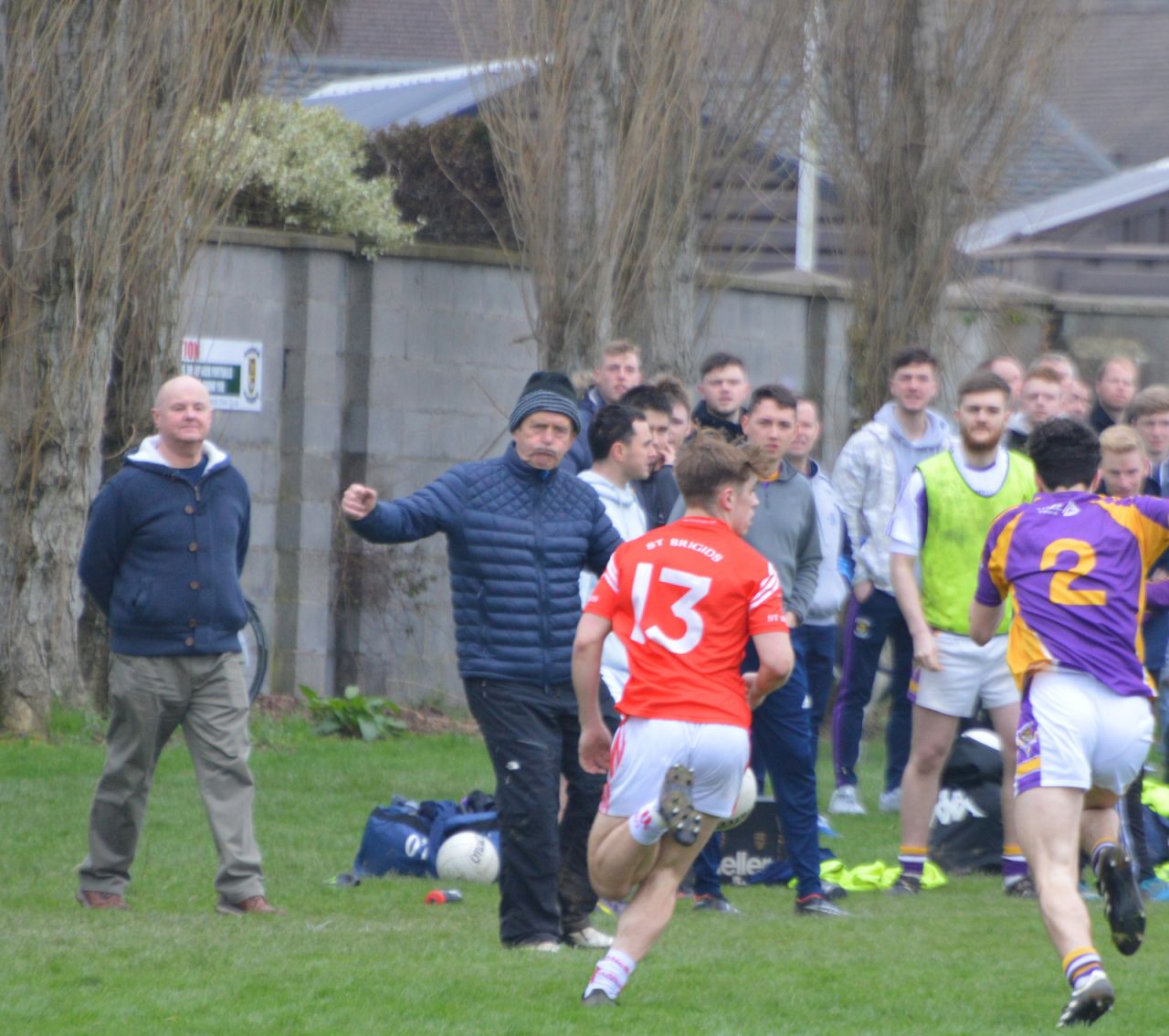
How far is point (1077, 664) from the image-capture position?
6.27m

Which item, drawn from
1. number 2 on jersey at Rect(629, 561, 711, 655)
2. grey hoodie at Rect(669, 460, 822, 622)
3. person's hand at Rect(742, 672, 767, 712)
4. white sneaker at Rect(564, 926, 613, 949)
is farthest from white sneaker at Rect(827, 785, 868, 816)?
number 2 on jersey at Rect(629, 561, 711, 655)

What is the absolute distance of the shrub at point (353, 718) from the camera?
1323 centimetres

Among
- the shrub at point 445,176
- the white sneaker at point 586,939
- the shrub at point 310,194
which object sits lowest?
the white sneaker at point 586,939

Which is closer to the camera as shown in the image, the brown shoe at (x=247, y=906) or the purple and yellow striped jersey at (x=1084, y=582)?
the purple and yellow striped jersey at (x=1084, y=582)

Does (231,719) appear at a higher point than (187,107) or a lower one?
lower

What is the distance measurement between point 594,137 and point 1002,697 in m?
5.68

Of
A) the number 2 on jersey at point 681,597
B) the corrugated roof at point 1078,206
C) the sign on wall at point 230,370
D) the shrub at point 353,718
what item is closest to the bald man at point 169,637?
the number 2 on jersey at point 681,597

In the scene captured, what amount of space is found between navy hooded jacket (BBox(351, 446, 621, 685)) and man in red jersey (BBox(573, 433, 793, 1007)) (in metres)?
0.69

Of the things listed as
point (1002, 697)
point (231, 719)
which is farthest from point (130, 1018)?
point (1002, 697)

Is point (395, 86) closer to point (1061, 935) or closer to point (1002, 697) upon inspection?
point (1002, 697)

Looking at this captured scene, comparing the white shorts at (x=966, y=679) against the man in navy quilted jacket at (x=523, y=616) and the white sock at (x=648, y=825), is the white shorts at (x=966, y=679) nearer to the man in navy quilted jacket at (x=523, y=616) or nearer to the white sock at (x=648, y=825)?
the man in navy quilted jacket at (x=523, y=616)

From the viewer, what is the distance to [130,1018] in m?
5.91

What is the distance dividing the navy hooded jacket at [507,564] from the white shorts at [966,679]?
208cm

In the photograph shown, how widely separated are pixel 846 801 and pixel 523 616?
167 inches
